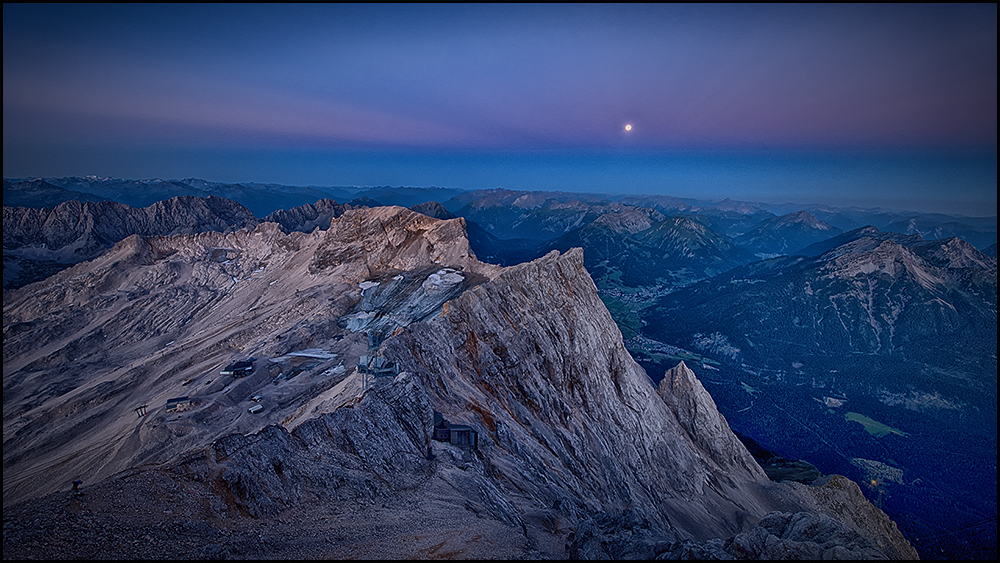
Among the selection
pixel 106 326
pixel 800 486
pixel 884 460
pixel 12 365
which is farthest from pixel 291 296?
pixel 884 460

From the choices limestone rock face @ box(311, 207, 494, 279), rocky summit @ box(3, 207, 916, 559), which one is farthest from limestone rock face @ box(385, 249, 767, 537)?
limestone rock face @ box(311, 207, 494, 279)

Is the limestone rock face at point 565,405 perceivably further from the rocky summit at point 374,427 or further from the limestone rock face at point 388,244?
the limestone rock face at point 388,244

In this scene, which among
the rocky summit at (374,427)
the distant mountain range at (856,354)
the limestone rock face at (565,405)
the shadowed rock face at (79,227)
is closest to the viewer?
the rocky summit at (374,427)

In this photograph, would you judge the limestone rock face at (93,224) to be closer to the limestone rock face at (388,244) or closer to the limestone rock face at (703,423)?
the limestone rock face at (388,244)

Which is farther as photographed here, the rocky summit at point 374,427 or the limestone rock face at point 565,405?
the limestone rock face at point 565,405

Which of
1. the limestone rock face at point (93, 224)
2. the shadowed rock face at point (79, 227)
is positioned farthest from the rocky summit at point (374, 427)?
the limestone rock face at point (93, 224)

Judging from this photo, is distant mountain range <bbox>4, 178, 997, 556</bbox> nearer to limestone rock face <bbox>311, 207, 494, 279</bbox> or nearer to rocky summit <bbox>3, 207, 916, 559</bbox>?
limestone rock face <bbox>311, 207, 494, 279</bbox>

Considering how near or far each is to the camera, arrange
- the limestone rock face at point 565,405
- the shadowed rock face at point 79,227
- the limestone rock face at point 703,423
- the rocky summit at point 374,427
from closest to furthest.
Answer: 1. the rocky summit at point 374,427
2. the limestone rock face at point 565,405
3. the limestone rock face at point 703,423
4. the shadowed rock face at point 79,227

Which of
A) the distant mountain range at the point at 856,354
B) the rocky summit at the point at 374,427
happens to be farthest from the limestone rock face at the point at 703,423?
the distant mountain range at the point at 856,354

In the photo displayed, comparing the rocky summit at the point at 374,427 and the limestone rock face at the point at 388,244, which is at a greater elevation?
the limestone rock face at the point at 388,244

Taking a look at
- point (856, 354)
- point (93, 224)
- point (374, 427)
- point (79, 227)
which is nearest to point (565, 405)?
point (374, 427)
